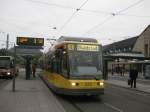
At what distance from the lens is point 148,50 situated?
79.2 m

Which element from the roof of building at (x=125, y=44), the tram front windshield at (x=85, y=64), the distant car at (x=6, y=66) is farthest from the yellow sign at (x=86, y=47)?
the roof of building at (x=125, y=44)

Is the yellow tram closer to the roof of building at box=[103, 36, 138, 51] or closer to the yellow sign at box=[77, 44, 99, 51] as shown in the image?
the yellow sign at box=[77, 44, 99, 51]

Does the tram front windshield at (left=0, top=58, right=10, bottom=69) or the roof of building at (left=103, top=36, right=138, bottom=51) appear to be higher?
the roof of building at (left=103, top=36, right=138, bottom=51)

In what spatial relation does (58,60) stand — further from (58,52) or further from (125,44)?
(125,44)

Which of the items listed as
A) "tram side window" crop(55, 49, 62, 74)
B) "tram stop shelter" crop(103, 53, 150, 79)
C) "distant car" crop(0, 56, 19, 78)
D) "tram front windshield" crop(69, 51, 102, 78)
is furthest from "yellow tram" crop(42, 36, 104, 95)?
"distant car" crop(0, 56, 19, 78)

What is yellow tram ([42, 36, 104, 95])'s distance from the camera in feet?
54.8

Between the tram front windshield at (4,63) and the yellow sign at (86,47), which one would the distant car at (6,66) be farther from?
the yellow sign at (86,47)

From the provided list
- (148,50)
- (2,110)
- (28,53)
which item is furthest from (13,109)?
(148,50)

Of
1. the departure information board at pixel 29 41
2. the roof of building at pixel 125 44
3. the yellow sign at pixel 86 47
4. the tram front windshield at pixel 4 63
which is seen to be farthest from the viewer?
the roof of building at pixel 125 44

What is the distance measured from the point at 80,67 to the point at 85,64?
1.04 feet

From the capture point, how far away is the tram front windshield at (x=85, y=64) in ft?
55.4

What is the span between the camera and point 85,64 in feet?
56.1

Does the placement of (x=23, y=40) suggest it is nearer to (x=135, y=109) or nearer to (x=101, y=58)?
(x=101, y=58)

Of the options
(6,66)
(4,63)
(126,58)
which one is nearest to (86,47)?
(6,66)
